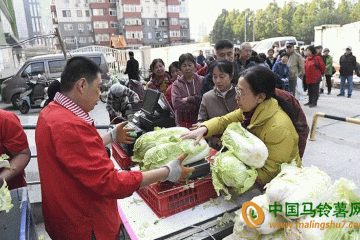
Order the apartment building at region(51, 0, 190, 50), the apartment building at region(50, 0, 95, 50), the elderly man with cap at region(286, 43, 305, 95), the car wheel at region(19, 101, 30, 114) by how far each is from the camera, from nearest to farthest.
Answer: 1. the elderly man with cap at region(286, 43, 305, 95)
2. the car wheel at region(19, 101, 30, 114)
3. the apartment building at region(50, 0, 95, 50)
4. the apartment building at region(51, 0, 190, 50)

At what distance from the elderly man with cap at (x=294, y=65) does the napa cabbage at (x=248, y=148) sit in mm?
6539

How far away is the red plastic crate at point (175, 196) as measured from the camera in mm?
1657

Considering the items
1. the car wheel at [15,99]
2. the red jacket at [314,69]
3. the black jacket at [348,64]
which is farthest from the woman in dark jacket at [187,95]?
the car wheel at [15,99]

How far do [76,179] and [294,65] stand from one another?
7.47 meters

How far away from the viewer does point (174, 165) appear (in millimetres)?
1595

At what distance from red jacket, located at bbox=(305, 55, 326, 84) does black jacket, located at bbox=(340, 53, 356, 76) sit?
7.34 ft

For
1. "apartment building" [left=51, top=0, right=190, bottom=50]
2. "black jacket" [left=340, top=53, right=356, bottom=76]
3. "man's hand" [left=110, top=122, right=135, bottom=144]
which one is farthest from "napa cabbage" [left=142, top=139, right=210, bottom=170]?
"apartment building" [left=51, top=0, right=190, bottom=50]

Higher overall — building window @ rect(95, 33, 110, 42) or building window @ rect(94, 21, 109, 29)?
building window @ rect(94, 21, 109, 29)

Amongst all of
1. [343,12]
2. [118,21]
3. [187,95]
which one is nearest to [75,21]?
[118,21]

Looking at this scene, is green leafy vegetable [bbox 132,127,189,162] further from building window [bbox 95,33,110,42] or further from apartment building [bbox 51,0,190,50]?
building window [bbox 95,33,110,42]

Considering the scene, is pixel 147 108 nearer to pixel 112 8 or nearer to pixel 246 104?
pixel 246 104

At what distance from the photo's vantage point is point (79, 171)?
130 centimetres

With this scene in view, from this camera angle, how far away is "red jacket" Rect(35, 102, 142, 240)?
1299 millimetres

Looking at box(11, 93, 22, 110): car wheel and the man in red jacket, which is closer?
the man in red jacket
